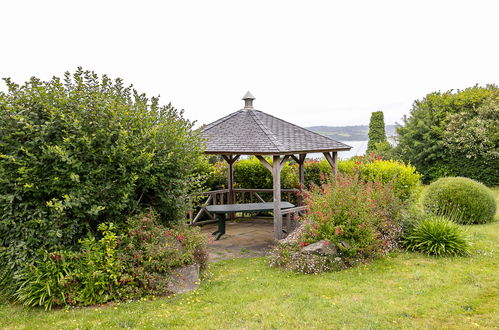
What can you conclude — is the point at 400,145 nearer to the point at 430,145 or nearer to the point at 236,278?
the point at 430,145

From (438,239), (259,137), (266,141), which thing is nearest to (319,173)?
(259,137)

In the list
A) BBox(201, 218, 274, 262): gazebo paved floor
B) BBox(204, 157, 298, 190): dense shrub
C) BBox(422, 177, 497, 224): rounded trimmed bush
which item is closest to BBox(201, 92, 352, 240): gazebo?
BBox(204, 157, 298, 190): dense shrub

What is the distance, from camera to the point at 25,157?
472cm

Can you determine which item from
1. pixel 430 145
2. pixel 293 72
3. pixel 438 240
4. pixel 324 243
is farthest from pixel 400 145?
pixel 324 243

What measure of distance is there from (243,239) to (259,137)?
260cm

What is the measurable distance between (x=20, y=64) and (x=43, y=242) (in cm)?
379

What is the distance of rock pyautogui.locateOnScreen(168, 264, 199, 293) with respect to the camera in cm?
507

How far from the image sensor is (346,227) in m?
6.12

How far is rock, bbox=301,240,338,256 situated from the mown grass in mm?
446

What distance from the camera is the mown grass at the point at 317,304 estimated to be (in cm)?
396

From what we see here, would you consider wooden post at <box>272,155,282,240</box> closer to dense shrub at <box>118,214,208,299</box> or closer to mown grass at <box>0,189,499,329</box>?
mown grass at <box>0,189,499,329</box>

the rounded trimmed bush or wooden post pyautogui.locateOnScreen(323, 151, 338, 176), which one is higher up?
wooden post pyautogui.locateOnScreen(323, 151, 338, 176)

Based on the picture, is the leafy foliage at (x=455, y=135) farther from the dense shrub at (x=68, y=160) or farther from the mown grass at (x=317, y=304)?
the dense shrub at (x=68, y=160)

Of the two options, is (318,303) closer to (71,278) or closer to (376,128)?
(71,278)
